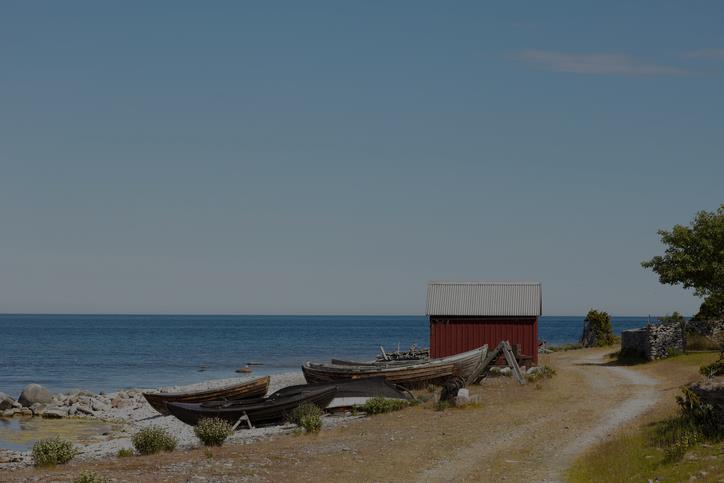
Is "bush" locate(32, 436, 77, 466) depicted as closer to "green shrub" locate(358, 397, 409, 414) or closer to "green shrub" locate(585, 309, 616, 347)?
"green shrub" locate(358, 397, 409, 414)

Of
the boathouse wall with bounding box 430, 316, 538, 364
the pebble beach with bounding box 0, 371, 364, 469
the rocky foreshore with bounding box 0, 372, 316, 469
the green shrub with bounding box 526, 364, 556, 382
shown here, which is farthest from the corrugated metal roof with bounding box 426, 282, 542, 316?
the rocky foreshore with bounding box 0, 372, 316, 469

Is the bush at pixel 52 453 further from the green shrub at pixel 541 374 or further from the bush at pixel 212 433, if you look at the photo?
the green shrub at pixel 541 374

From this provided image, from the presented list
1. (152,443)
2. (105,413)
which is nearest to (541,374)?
(152,443)

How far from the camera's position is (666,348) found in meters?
52.4

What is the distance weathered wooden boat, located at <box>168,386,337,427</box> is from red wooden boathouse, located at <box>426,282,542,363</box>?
14899 millimetres

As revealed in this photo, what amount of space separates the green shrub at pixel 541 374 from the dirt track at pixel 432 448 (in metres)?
4.90

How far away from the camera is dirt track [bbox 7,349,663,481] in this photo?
74.3 ft

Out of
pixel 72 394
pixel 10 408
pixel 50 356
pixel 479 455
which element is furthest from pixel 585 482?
pixel 50 356

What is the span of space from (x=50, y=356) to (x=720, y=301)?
8852 centimetres

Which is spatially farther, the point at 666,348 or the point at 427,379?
the point at 666,348

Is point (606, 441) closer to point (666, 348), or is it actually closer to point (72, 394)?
point (666, 348)

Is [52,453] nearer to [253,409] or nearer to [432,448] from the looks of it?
[253,409]

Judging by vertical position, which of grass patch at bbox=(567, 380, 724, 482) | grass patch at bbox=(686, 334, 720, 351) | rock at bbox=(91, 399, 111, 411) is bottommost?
rock at bbox=(91, 399, 111, 411)

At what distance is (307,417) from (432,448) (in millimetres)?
6344
